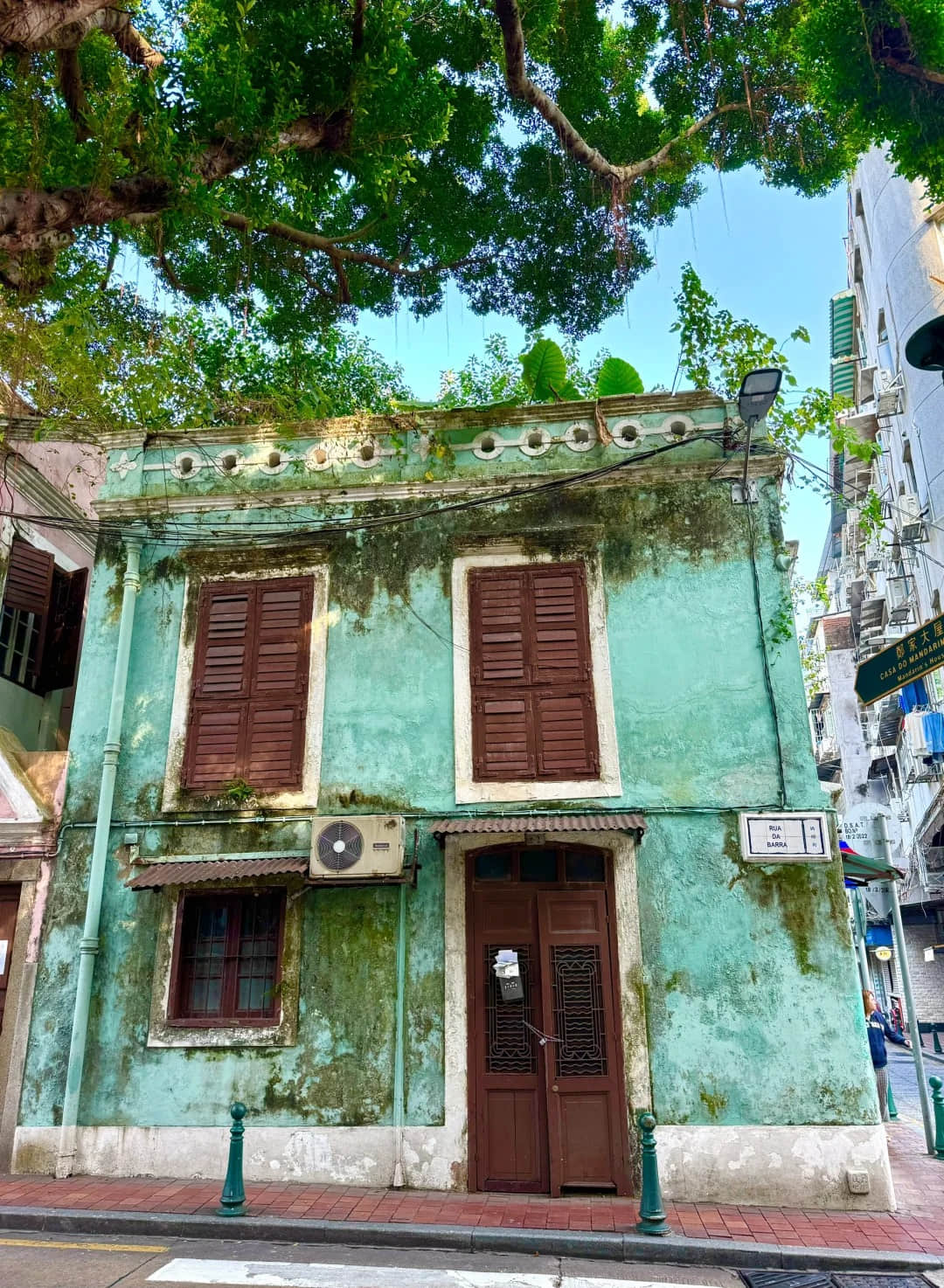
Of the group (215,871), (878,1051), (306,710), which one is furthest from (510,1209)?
(878,1051)

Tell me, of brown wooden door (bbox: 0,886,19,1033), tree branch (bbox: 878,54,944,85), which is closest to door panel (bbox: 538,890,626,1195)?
brown wooden door (bbox: 0,886,19,1033)

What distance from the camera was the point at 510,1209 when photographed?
723 cm

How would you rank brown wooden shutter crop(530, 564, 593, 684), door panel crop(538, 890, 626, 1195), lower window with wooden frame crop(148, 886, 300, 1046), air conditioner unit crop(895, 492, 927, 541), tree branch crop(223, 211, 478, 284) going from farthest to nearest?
air conditioner unit crop(895, 492, 927, 541)
tree branch crop(223, 211, 478, 284)
brown wooden shutter crop(530, 564, 593, 684)
lower window with wooden frame crop(148, 886, 300, 1046)
door panel crop(538, 890, 626, 1195)

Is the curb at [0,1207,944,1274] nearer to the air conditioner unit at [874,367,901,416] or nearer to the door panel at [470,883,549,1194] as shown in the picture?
the door panel at [470,883,549,1194]

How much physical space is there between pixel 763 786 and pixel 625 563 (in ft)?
8.69

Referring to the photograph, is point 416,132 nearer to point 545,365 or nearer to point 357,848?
point 545,365

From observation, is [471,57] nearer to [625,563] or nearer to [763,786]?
[625,563]

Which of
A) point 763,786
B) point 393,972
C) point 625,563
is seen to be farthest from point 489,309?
point 393,972

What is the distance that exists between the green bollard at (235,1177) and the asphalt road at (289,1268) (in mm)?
270

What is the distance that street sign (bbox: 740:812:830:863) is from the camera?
8.15 meters

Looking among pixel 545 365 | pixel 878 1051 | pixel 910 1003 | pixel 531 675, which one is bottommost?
pixel 878 1051

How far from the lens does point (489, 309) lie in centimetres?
1463

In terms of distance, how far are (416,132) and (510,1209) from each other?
402 inches

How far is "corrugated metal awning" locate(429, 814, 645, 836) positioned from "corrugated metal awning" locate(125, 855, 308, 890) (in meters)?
1.44
